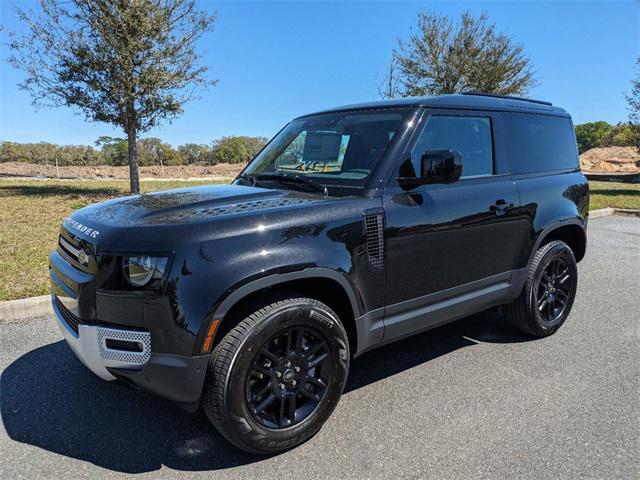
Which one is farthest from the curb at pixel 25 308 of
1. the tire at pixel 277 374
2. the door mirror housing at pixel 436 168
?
the door mirror housing at pixel 436 168

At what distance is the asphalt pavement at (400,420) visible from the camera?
245cm

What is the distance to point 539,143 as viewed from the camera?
4137 mm

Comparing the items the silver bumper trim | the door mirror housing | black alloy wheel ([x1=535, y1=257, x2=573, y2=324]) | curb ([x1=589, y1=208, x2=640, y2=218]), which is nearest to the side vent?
the door mirror housing

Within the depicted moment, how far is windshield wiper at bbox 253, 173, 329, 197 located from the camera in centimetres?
309

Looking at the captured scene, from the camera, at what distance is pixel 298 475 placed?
2.40 m

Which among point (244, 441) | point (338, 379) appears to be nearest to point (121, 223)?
point (244, 441)

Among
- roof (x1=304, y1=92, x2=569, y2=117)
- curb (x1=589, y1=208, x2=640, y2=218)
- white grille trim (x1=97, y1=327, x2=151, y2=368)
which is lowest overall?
curb (x1=589, y1=208, x2=640, y2=218)

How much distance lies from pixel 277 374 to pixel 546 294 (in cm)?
282

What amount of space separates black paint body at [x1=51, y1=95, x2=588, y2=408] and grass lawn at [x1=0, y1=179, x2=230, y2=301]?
8.26ft

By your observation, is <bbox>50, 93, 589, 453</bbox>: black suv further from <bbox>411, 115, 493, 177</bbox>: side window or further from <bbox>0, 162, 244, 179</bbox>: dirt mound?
<bbox>0, 162, 244, 179</bbox>: dirt mound

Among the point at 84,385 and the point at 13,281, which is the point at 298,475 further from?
the point at 13,281

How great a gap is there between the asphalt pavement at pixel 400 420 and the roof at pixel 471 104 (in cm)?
200

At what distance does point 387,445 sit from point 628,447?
134 centimetres

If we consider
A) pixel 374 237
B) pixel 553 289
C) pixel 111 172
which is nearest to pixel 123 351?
pixel 374 237
